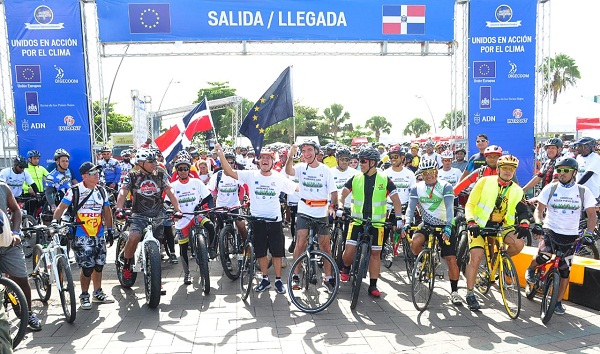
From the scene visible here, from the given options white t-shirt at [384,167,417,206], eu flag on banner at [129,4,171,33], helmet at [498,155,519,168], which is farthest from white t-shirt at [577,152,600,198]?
eu flag on banner at [129,4,171,33]

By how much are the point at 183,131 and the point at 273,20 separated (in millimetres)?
5890

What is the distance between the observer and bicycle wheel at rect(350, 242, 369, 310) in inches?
215

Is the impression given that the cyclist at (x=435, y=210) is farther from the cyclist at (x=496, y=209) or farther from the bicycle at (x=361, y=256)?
the bicycle at (x=361, y=256)

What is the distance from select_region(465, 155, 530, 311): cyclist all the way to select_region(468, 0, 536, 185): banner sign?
7.77 m

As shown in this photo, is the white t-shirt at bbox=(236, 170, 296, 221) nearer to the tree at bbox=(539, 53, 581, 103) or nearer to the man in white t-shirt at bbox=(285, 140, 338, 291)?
the man in white t-shirt at bbox=(285, 140, 338, 291)

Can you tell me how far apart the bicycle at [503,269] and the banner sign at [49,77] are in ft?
33.3

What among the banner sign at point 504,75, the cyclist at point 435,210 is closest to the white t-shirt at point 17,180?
the cyclist at point 435,210

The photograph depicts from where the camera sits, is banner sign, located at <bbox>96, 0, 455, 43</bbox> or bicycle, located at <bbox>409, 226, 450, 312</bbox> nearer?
bicycle, located at <bbox>409, 226, 450, 312</bbox>

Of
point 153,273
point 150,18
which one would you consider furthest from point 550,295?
point 150,18

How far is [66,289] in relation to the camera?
16.9ft

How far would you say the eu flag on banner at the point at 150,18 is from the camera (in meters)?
11.7

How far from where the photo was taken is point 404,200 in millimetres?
7883

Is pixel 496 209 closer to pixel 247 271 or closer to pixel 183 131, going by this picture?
pixel 247 271

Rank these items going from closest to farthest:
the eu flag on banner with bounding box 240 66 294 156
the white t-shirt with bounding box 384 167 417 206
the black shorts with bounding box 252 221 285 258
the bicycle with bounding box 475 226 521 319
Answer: the bicycle with bounding box 475 226 521 319, the black shorts with bounding box 252 221 285 258, the eu flag on banner with bounding box 240 66 294 156, the white t-shirt with bounding box 384 167 417 206
